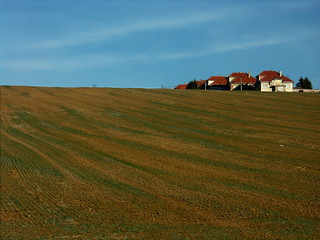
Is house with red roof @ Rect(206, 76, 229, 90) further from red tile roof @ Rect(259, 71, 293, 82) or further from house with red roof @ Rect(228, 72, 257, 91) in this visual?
red tile roof @ Rect(259, 71, 293, 82)

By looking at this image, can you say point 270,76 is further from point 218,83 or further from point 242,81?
point 218,83

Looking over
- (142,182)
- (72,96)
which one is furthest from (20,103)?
(142,182)

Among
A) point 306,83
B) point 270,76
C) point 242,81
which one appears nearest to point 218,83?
point 242,81

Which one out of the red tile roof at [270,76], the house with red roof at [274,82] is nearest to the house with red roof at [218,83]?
the red tile roof at [270,76]

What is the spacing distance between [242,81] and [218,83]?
737 centimetres

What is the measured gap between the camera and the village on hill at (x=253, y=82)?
90625 mm

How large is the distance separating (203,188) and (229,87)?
82587mm

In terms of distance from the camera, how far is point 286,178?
1978cm

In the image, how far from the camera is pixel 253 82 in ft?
320

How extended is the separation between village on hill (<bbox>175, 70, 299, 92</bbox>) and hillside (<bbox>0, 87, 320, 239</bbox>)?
4859 centimetres

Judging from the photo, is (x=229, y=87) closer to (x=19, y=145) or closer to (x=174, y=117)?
(x=174, y=117)

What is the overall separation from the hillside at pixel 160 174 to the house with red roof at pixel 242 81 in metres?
52.7

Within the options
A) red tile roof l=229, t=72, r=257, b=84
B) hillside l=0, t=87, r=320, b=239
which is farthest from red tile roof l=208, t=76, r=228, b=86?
hillside l=0, t=87, r=320, b=239

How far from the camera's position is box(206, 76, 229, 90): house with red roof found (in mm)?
100812
